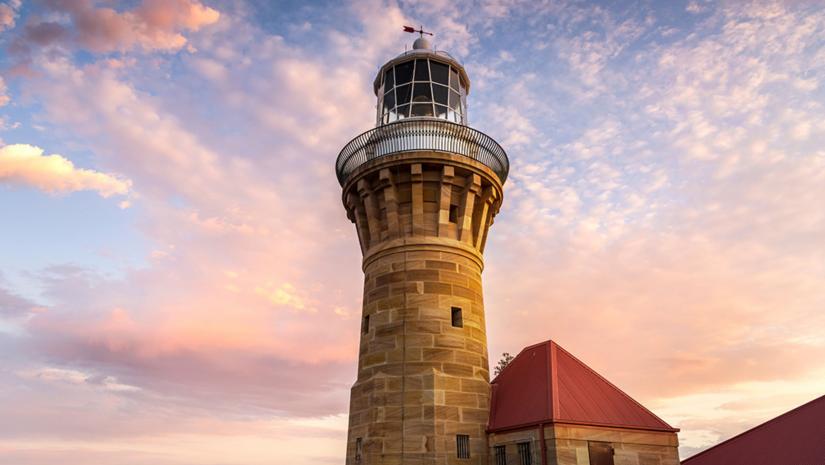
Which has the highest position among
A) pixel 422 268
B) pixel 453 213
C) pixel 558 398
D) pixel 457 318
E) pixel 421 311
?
pixel 453 213

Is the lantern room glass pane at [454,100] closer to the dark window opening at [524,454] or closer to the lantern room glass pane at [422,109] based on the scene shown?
the lantern room glass pane at [422,109]

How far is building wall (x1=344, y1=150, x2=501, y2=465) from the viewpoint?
1536 centimetres

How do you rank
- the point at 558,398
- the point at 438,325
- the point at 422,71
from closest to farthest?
1. the point at 558,398
2. the point at 438,325
3. the point at 422,71

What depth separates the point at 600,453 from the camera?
14570 millimetres

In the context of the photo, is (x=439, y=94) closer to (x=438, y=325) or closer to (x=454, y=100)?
(x=454, y=100)

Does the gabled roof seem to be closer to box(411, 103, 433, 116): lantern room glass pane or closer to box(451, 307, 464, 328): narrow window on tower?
box(451, 307, 464, 328): narrow window on tower

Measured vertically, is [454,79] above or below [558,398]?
above

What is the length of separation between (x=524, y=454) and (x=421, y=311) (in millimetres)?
4869

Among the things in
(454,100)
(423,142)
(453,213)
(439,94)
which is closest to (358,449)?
(453,213)

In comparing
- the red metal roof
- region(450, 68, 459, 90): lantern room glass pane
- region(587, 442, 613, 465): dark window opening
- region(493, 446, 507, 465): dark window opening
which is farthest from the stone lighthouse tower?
the red metal roof

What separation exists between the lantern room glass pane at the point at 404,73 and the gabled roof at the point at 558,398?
10532mm

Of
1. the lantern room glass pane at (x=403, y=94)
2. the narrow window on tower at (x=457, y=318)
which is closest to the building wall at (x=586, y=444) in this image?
the narrow window on tower at (x=457, y=318)

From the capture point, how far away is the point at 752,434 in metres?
15.6

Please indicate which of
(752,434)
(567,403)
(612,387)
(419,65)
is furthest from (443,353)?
(419,65)
